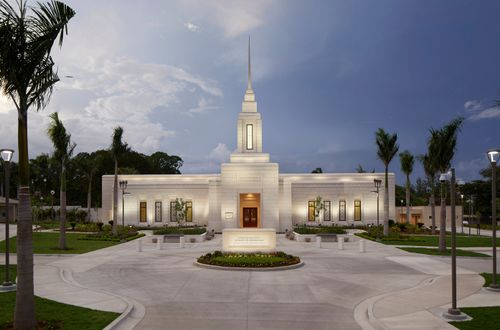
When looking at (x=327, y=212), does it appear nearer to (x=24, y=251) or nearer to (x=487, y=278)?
(x=487, y=278)

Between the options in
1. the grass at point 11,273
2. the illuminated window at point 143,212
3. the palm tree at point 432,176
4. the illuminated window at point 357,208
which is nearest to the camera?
the grass at point 11,273

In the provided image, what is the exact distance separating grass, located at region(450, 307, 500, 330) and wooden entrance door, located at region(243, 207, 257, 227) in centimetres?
3365

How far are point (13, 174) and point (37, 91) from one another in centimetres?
7733

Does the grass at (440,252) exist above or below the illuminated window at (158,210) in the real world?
below

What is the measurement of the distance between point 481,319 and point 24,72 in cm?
1304

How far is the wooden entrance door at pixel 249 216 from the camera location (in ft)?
149

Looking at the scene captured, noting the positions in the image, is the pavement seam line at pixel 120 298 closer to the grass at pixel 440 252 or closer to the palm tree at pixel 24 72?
the palm tree at pixel 24 72

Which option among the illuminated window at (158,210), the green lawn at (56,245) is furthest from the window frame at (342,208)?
the green lawn at (56,245)

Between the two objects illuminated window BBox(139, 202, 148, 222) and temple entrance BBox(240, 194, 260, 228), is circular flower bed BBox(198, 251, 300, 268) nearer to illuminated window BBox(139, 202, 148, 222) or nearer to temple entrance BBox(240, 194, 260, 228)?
temple entrance BBox(240, 194, 260, 228)

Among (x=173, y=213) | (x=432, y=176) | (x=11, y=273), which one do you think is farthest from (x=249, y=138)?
(x=11, y=273)

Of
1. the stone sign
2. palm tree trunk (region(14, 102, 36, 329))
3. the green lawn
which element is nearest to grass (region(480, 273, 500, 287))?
the stone sign

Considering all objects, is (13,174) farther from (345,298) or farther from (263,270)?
(345,298)

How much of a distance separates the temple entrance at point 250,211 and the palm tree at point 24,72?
117 ft

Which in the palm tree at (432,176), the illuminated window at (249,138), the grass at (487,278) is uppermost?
the illuminated window at (249,138)
